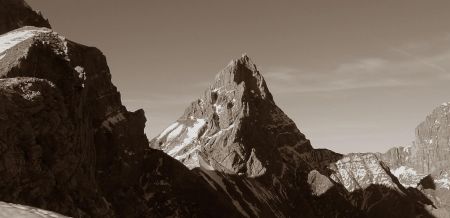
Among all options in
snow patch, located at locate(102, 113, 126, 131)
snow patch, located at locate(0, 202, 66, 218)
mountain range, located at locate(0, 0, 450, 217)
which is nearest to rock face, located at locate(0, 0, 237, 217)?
snow patch, located at locate(102, 113, 126, 131)

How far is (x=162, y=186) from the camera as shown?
139 metres

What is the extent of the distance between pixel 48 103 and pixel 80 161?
13626 mm

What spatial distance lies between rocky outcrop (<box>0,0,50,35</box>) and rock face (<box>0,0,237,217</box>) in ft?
2.36

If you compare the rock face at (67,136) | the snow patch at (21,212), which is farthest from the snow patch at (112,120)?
the snow patch at (21,212)

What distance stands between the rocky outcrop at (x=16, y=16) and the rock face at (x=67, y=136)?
0.72 metres

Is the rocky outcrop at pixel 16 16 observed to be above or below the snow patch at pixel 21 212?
above

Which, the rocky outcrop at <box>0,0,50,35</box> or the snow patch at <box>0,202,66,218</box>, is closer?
the snow patch at <box>0,202,66,218</box>

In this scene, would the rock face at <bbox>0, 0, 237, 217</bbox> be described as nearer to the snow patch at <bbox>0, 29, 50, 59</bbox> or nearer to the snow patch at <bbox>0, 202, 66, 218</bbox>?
the snow patch at <bbox>0, 29, 50, 59</bbox>

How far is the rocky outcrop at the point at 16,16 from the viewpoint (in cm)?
11319

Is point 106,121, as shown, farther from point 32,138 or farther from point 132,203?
point 32,138

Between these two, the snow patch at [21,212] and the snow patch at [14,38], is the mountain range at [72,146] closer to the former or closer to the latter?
the snow patch at [21,212]

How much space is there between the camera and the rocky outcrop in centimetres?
11319

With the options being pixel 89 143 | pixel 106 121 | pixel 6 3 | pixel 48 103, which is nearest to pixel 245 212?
pixel 106 121

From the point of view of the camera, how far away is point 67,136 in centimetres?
7094
